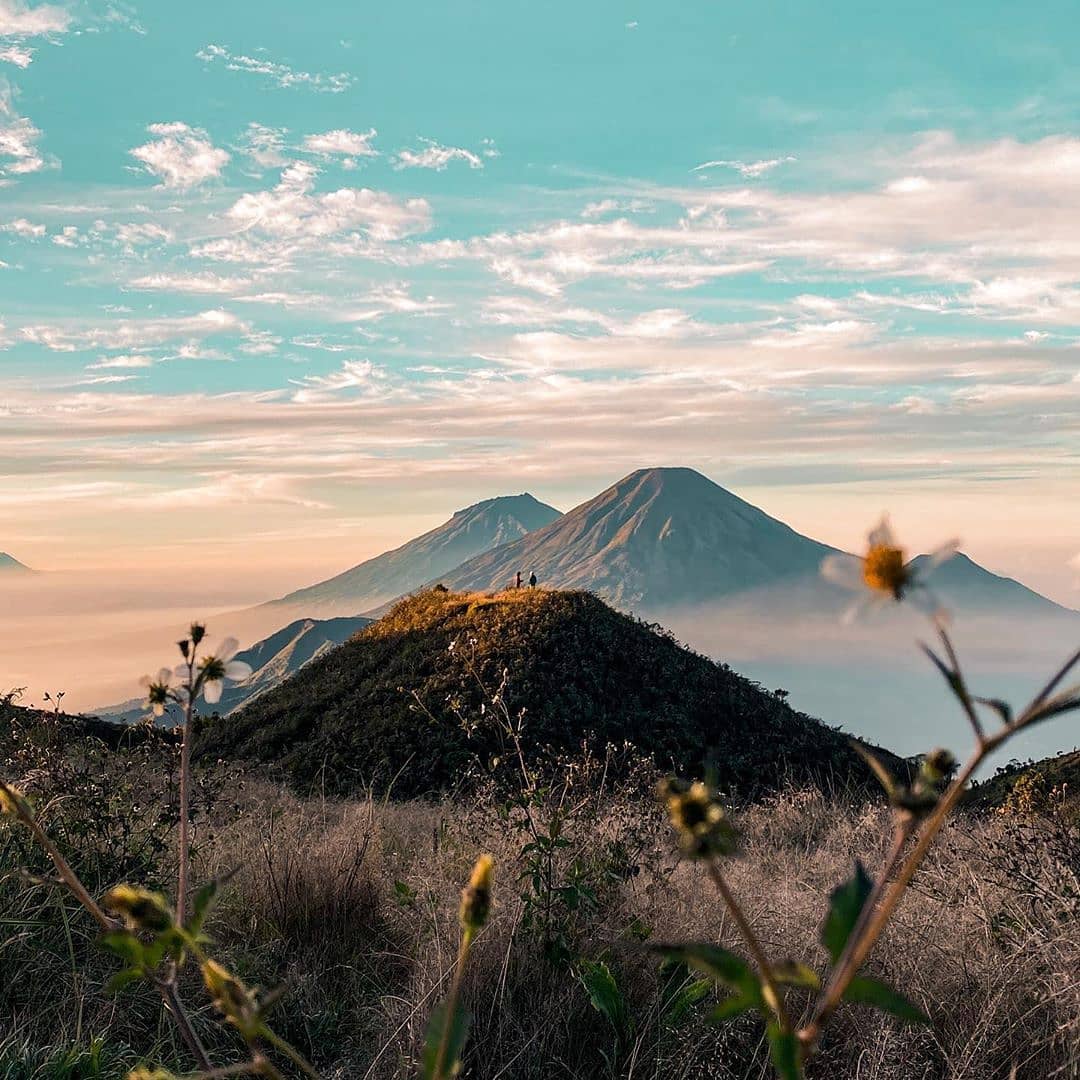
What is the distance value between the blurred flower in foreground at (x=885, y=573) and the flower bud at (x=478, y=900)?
1.05 ft

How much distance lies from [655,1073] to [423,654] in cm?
1587

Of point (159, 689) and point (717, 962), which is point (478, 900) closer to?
point (717, 962)

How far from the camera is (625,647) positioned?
61.4 ft

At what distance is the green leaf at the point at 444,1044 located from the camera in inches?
26.6

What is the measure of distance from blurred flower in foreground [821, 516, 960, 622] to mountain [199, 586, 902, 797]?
13703mm

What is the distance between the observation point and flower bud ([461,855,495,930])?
690mm

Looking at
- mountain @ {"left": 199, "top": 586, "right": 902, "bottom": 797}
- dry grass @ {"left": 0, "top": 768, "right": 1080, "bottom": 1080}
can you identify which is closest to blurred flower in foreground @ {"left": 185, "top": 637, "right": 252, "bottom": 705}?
dry grass @ {"left": 0, "top": 768, "right": 1080, "bottom": 1080}

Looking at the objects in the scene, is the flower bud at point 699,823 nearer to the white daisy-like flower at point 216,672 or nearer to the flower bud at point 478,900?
the flower bud at point 478,900

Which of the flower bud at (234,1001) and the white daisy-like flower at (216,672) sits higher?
the white daisy-like flower at (216,672)

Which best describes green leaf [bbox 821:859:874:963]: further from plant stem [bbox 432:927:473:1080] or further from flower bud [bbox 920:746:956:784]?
plant stem [bbox 432:927:473:1080]

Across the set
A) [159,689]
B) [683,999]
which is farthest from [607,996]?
[159,689]

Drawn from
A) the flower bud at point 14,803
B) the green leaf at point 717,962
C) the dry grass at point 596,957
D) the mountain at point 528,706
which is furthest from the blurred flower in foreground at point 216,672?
the mountain at point 528,706

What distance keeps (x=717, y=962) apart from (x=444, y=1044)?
202mm

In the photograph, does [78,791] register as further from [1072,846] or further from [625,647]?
[625,647]
